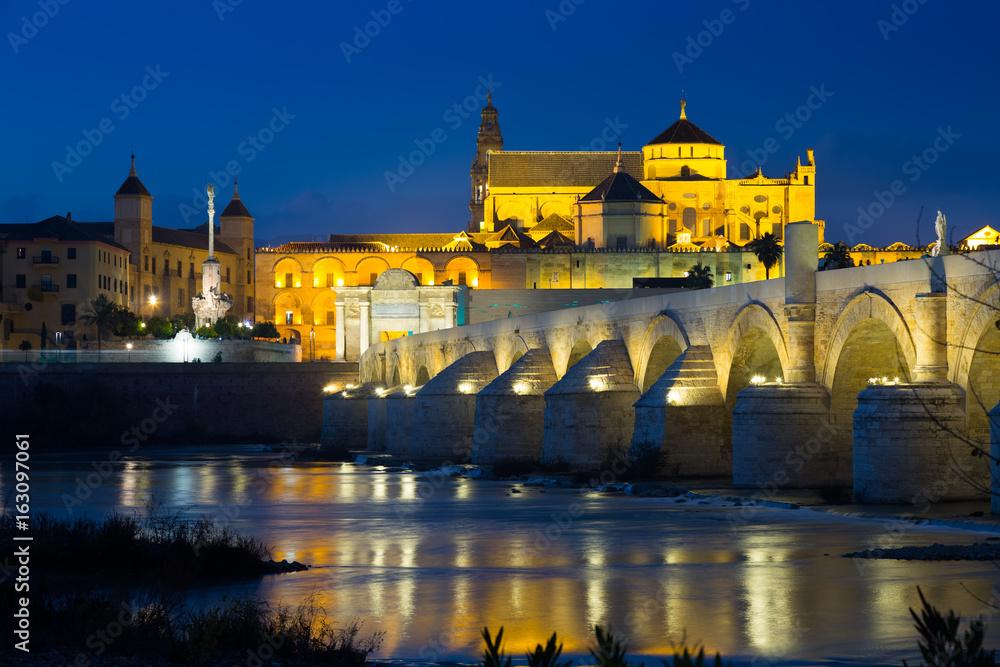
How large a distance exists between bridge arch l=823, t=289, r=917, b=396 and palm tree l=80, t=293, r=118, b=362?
66.0m

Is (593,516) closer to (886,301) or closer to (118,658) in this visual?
(886,301)

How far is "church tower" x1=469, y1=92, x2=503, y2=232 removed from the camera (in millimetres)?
135250

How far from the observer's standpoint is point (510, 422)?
38312 mm

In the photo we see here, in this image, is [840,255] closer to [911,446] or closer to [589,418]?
[589,418]

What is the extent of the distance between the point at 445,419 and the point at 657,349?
1198cm

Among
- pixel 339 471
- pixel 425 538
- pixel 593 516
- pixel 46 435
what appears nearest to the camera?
pixel 425 538

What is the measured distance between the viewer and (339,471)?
41.8m

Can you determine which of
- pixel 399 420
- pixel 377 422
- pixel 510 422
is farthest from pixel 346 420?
pixel 510 422

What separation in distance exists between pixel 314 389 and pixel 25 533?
166 ft

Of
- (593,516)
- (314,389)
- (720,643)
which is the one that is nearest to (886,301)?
(593,516)

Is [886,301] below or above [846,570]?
above

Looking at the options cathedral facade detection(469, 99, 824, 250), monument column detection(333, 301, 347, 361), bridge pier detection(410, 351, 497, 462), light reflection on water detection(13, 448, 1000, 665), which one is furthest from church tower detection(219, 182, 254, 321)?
light reflection on water detection(13, 448, 1000, 665)

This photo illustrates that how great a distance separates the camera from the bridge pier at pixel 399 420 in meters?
49.1

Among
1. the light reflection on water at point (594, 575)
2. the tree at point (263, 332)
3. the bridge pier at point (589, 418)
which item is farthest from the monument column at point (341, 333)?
the light reflection on water at point (594, 575)
